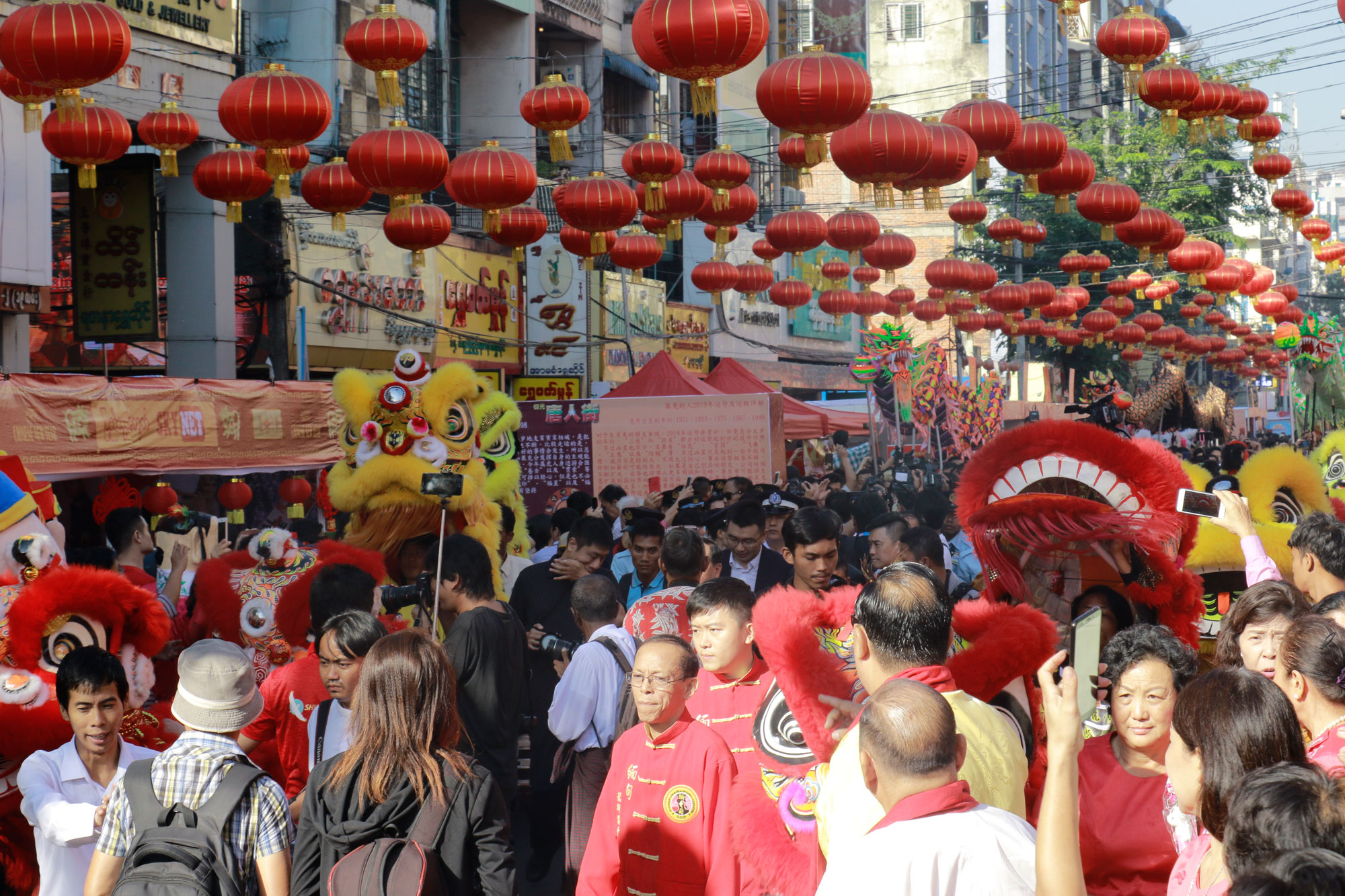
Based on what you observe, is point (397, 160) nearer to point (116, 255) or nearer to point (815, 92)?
point (815, 92)

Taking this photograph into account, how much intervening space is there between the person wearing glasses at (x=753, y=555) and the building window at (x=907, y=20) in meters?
42.7

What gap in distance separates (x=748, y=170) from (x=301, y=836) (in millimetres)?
8314

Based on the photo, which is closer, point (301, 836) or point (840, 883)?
point (840, 883)

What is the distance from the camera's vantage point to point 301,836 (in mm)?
3258

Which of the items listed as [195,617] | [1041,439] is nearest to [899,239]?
[1041,439]

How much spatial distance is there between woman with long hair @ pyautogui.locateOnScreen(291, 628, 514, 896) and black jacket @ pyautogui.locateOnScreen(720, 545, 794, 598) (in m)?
3.80

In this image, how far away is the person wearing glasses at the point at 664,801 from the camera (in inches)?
148

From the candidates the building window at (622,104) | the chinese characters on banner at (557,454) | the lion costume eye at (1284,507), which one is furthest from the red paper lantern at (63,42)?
the building window at (622,104)

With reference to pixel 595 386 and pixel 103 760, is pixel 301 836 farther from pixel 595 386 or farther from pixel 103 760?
pixel 595 386

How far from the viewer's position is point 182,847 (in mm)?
3170

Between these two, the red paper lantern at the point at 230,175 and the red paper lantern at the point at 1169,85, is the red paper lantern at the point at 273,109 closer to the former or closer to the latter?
the red paper lantern at the point at 230,175

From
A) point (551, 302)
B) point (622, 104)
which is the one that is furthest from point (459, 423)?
point (622, 104)

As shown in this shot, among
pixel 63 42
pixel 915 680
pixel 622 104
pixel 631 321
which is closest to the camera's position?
pixel 915 680

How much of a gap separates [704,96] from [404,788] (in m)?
5.08
